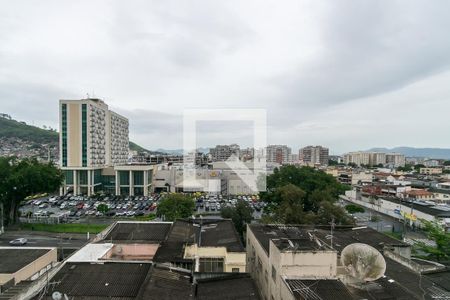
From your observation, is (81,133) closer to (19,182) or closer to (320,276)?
(19,182)

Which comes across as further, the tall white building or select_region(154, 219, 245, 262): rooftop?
the tall white building

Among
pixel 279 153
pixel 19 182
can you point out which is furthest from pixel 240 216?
pixel 279 153

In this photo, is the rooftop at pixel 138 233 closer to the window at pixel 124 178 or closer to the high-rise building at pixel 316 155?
the window at pixel 124 178

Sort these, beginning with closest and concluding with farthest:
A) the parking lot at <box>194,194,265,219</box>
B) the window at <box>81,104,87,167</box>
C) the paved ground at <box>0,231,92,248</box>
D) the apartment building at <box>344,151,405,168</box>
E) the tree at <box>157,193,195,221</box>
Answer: the paved ground at <box>0,231,92,248</box>
the tree at <box>157,193,195,221</box>
the parking lot at <box>194,194,265,219</box>
the window at <box>81,104,87,167</box>
the apartment building at <box>344,151,405,168</box>

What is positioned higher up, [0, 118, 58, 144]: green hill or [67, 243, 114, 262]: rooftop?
[0, 118, 58, 144]: green hill

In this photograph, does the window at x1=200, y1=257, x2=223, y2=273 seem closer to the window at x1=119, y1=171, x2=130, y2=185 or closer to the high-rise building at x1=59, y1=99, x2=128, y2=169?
the window at x1=119, y1=171, x2=130, y2=185

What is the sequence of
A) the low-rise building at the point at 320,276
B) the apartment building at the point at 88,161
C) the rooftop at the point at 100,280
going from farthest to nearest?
the apartment building at the point at 88,161 → the rooftop at the point at 100,280 → the low-rise building at the point at 320,276

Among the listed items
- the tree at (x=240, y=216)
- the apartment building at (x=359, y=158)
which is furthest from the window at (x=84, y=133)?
the apartment building at (x=359, y=158)

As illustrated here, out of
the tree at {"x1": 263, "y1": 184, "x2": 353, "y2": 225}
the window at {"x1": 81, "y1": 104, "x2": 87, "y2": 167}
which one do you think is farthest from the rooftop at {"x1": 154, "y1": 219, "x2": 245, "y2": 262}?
the window at {"x1": 81, "y1": 104, "x2": 87, "y2": 167}

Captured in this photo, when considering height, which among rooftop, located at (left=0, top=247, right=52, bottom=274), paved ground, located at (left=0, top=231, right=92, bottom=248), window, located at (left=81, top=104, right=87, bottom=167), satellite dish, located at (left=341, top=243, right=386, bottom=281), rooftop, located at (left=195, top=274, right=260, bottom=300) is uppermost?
window, located at (left=81, top=104, right=87, bottom=167)
